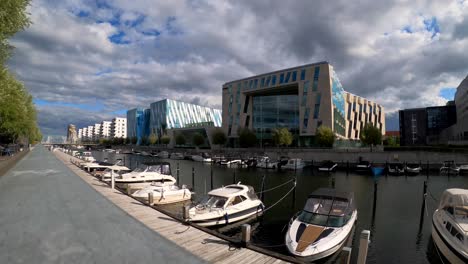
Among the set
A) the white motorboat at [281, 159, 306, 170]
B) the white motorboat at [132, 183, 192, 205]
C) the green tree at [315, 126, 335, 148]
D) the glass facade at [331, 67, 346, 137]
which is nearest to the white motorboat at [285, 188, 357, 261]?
the white motorboat at [132, 183, 192, 205]

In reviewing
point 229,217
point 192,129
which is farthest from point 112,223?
point 192,129

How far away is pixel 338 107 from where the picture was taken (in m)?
82.4

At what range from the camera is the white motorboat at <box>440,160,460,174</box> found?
46.7 m

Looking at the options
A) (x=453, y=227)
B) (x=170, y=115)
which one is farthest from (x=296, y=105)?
(x=170, y=115)

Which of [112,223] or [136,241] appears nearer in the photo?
[136,241]

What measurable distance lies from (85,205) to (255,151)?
6651 centimetres

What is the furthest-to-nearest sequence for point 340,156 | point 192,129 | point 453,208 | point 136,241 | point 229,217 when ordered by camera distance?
point 192,129 → point 340,156 → point 229,217 → point 453,208 → point 136,241

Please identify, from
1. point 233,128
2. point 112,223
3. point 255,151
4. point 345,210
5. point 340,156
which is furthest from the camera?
point 233,128

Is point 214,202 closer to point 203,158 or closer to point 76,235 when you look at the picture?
point 76,235

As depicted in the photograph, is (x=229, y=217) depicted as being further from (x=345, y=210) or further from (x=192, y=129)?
(x=192, y=129)

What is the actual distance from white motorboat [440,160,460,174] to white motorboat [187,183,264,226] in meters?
45.2

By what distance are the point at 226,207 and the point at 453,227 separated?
1244cm

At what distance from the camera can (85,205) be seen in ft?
48.2

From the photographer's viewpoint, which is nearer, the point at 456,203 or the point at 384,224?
the point at 456,203
